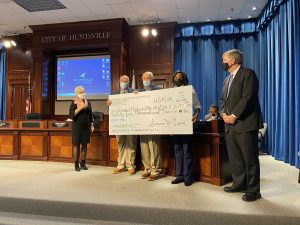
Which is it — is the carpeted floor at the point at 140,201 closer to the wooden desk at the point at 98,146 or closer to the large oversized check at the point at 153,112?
the wooden desk at the point at 98,146

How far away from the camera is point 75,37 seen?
22.1 feet

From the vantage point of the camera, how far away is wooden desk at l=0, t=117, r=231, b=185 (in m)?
3.20

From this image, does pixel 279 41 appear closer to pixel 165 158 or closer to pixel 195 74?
pixel 195 74

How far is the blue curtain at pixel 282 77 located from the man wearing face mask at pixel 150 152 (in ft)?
7.43

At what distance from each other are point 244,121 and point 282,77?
2.83 meters

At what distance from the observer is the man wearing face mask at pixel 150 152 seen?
135 inches

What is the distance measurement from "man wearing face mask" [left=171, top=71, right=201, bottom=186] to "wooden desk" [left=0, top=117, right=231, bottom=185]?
9.7 inches

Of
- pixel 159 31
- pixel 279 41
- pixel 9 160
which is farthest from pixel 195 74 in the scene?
pixel 9 160

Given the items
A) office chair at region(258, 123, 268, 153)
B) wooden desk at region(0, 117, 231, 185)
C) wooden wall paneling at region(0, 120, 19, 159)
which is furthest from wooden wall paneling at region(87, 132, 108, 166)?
office chair at region(258, 123, 268, 153)

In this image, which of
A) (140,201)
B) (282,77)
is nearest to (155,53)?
(282,77)

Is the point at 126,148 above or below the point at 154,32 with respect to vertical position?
below

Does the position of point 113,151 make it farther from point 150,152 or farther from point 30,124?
point 30,124

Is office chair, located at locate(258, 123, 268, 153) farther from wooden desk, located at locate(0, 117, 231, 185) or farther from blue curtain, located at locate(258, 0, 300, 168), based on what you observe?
wooden desk, located at locate(0, 117, 231, 185)

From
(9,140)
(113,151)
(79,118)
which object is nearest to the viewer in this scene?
(79,118)
